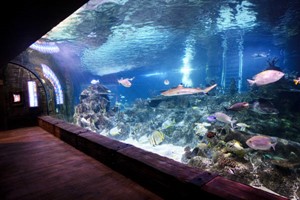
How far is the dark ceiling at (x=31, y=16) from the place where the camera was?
6.48ft

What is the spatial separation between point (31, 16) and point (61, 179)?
2625 millimetres

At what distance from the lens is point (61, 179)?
3.38 meters

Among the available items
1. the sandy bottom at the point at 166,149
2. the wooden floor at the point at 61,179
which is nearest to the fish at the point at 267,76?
the sandy bottom at the point at 166,149

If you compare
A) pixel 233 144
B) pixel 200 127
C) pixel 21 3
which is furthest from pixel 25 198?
pixel 200 127

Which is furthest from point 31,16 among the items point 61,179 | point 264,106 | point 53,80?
point 53,80

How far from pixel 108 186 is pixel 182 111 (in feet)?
51.0

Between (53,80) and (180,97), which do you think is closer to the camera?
(53,80)

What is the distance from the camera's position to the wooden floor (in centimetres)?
282

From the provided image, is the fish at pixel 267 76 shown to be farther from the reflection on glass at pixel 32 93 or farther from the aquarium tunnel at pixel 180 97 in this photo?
the reflection on glass at pixel 32 93

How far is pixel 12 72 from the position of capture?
33.2 feet

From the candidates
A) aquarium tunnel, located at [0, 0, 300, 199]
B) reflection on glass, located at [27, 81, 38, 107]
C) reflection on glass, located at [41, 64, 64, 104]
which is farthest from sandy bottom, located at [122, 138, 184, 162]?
reflection on glass, located at [27, 81, 38, 107]

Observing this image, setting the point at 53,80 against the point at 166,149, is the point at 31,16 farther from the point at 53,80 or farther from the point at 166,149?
the point at 166,149

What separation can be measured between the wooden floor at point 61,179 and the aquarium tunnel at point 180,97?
0.62 meters

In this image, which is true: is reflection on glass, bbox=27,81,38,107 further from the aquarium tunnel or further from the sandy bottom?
the sandy bottom
